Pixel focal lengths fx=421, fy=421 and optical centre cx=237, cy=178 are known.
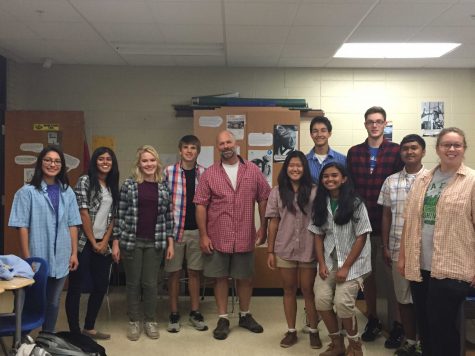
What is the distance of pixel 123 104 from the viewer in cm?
500

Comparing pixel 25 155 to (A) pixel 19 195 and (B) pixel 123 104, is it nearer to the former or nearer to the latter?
(B) pixel 123 104

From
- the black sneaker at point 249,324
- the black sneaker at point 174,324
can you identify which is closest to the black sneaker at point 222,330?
the black sneaker at point 249,324

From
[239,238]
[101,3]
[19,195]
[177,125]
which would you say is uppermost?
[101,3]

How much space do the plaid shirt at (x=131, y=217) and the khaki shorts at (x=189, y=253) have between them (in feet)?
0.85

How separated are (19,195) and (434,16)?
11.1ft

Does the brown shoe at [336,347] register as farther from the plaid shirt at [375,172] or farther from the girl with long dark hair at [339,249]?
the plaid shirt at [375,172]

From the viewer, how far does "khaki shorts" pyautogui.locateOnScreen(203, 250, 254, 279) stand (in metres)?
3.36

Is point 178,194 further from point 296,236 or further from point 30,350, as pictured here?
point 30,350

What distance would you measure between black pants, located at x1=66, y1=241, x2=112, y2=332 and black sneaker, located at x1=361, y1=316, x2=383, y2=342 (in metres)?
2.04

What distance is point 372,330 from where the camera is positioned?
3.28 meters

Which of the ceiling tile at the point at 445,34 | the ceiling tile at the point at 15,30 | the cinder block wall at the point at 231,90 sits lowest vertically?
the cinder block wall at the point at 231,90

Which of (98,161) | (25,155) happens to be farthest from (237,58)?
(25,155)

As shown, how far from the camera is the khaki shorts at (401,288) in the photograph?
2.88 metres

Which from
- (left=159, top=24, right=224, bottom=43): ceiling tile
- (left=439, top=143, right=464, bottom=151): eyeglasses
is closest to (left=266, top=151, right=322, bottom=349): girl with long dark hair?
(left=439, top=143, right=464, bottom=151): eyeglasses
